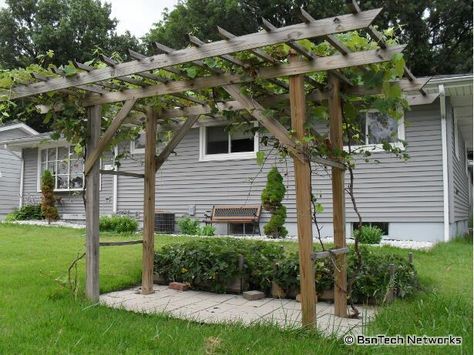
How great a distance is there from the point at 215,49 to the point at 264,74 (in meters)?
0.53

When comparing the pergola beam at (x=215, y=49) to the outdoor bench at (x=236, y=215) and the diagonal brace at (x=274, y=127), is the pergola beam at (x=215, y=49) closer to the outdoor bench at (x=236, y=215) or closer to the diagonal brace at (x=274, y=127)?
the diagonal brace at (x=274, y=127)

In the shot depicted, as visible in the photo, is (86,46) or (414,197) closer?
(414,197)

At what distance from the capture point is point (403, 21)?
23938 millimetres

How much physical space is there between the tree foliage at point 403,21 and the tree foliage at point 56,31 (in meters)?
6.64

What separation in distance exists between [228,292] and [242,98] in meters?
2.49

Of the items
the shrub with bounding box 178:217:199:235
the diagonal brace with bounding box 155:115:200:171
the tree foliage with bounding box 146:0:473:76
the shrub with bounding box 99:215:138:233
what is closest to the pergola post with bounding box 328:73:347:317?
the diagonal brace with bounding box 155:115:200:171

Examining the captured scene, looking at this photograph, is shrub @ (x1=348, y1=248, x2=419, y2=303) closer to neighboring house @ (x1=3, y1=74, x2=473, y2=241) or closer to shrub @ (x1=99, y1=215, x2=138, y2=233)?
neighboring house @ (x1=3, y1=74, x2=473, y2=241)

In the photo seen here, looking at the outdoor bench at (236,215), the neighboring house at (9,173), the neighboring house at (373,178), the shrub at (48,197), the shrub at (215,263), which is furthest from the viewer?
the neighboring house at (9,173)

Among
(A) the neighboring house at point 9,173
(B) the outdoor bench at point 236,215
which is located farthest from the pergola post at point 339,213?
(A) the neighboring house at point 9,173

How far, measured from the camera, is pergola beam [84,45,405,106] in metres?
3.52

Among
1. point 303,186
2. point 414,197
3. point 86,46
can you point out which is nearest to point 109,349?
point 303,186

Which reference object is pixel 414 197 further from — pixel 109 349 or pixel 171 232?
pixel 109 349

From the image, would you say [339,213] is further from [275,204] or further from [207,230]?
[207,230]

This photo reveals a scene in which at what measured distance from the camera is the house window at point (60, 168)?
16547 millimetres
